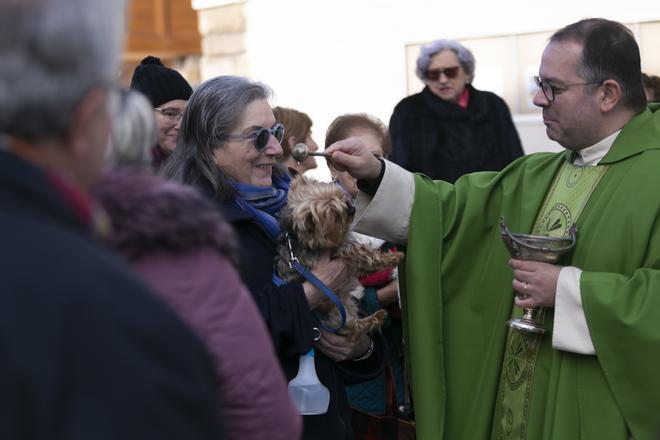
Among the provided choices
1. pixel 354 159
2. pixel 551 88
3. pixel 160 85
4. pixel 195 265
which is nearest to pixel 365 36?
pixel 160 85

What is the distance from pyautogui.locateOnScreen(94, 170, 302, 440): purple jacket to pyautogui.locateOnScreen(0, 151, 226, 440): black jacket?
30 cm

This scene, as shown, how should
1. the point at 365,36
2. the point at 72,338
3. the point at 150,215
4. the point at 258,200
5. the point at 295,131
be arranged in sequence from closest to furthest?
the point at 72,338 → the point at 150,215 → the point at 258,200 → the point at 295,131 → the point at 365,36

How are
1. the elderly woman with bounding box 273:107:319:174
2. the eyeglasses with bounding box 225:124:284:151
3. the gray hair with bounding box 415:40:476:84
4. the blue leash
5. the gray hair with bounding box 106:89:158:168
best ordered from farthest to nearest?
the gray hair with bounding box 415:40:476:84 < the elderly woman with bounding box 273:107:319:174 < the eyeglasses with bounding box 225:124:284:151 < the blue leash < the gray hair with bounding box 106:89:158:168

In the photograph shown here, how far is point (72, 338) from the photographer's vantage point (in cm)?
118

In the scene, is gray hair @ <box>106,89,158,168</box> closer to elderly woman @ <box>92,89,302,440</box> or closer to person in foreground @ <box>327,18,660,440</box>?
elderly woman @ <box>92,89,302,440</box>

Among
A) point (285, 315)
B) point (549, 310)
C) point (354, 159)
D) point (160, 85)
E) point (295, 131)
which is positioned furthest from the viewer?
point (295, 131)

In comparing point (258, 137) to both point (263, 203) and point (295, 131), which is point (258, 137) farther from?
point (295, 131)

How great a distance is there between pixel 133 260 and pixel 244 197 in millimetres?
1571

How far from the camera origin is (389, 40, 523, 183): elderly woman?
20.4 feet

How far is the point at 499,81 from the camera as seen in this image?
27.9 ft

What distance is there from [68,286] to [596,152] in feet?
8.38

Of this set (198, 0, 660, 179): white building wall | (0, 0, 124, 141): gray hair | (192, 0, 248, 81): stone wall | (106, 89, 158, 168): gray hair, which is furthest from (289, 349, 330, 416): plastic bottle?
(192, 0, 248, 81): stone wall

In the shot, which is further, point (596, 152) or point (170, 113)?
point (170, 113)

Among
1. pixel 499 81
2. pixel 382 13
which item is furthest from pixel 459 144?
pixel 382 13
